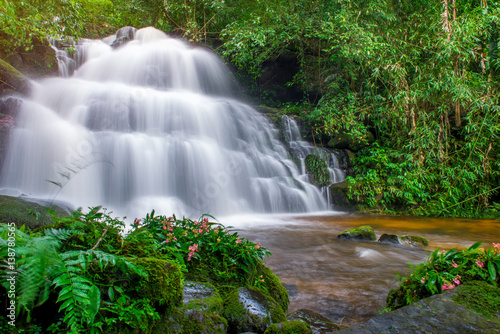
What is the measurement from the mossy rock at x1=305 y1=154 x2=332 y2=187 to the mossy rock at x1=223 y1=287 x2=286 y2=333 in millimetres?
8874

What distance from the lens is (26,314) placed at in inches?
52.7

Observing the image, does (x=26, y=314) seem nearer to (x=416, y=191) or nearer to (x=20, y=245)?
(x=20, y=245)

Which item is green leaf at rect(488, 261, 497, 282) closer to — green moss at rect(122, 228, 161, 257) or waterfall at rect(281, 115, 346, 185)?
green moss at rect(122, 228, 161, 257)

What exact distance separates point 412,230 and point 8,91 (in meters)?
12.3

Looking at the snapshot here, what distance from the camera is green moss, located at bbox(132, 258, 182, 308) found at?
1.70 metres

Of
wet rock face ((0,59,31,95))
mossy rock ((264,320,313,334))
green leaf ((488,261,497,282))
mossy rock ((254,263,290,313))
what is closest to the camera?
mossy rock ((264,320,313,334))

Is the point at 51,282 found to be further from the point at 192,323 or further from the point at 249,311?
the point at 249,311

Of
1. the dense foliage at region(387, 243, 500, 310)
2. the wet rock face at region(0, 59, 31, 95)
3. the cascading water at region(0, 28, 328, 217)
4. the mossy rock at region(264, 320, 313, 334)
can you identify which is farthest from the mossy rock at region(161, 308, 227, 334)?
the wet rock face at region(0, 59, 31, 95)

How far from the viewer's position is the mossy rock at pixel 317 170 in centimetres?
1100

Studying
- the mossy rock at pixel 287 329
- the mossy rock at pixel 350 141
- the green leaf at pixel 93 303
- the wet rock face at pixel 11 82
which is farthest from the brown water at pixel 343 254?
the wet rock face at pixel 11 82

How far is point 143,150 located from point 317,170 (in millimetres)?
6182

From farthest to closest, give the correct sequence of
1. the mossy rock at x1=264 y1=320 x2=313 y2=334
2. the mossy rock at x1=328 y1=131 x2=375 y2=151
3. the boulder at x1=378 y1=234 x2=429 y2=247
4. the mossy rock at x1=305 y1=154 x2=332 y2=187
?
the mossy rock at x1=328 y1=131 x2=375 y2=151
the mossy rock at x1=305 y1=154 x2=332 y2=187
the boulder at x1=378 y1=234 x2=429 y2=247
the mossy rock at x1=264 y1=320 x2=313 y2=334

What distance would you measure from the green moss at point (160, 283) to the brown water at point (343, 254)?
1.61m

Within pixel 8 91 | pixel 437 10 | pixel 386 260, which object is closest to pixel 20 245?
pixel 386 260
